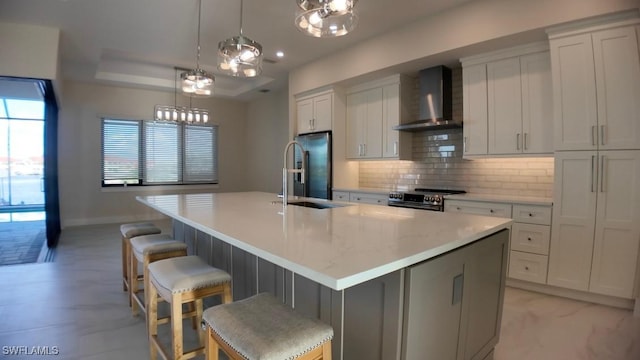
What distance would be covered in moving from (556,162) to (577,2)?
1372 mm

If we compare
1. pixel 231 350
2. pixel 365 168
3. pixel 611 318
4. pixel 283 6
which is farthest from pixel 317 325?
pixel 365 168

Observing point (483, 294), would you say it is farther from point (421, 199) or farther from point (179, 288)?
point (421, 199)

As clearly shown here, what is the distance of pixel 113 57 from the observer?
17.4 feet

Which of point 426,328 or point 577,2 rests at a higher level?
point 577,2

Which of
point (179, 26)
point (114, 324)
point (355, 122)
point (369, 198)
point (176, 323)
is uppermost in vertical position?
point (179, 26)

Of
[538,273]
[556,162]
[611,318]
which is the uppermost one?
[556,162]

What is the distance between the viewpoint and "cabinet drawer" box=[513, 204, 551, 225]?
3051 millimetres

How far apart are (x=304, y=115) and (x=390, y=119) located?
1.61m

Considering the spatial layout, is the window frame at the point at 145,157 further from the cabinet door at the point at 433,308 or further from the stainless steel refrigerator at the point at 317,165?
the cabinet door at the point at 433,308

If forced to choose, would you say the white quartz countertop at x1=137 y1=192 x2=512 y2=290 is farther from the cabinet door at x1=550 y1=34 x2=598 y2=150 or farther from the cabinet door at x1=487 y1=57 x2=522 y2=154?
the cabinet door at x1=487 y1=57 x2=522 y2=154

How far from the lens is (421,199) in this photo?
387 centimetres

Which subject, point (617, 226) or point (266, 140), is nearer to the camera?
point (617, 226)

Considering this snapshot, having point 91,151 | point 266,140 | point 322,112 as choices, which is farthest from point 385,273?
point 91,151

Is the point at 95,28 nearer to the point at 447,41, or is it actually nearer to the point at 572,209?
the point at 447,41
